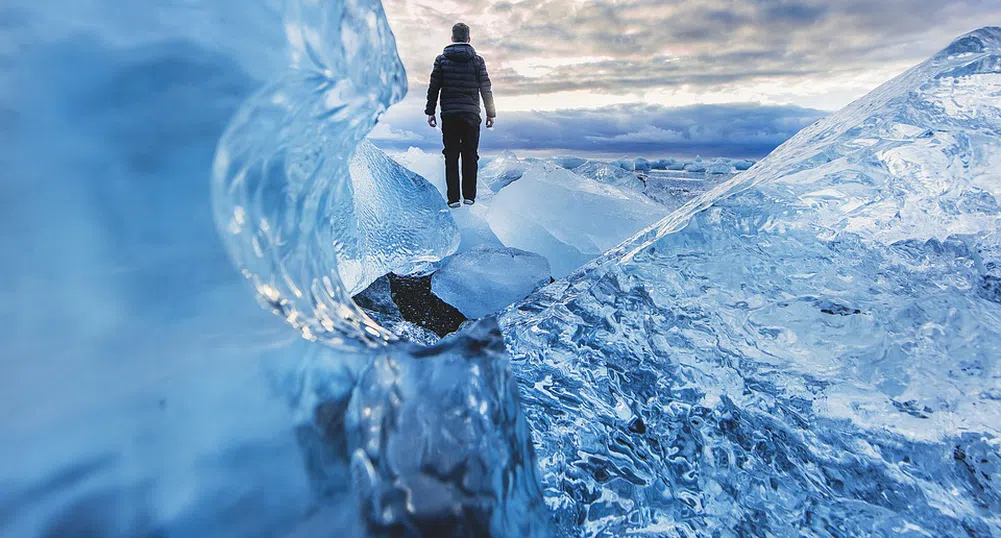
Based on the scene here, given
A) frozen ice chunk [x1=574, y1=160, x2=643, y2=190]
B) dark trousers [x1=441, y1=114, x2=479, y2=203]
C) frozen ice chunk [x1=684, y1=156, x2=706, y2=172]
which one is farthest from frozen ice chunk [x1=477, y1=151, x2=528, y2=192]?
frozen ice chunk [x1=684, y1=156, x2=706, y2=172]

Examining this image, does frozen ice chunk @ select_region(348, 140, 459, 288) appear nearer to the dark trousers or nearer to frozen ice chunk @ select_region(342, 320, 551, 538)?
the dark trousers

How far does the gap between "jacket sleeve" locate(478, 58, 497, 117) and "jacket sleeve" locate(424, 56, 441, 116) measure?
0.34m

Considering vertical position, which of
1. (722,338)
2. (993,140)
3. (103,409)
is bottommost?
(722,338)

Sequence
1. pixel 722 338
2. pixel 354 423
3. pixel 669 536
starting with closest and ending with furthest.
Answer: pixel 354 423 < pixel 669 536 < pixel 722 338

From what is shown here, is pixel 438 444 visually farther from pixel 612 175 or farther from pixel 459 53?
pixel 612 175

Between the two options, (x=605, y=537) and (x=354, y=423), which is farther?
(x=605, y=537)

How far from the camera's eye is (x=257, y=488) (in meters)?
0.55

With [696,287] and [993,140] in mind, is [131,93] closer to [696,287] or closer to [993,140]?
[696,287]

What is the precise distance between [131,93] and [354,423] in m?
0.43

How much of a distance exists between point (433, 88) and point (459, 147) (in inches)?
20.5

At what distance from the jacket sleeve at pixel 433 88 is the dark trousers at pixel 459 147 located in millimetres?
159

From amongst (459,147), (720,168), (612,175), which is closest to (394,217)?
(459,147)

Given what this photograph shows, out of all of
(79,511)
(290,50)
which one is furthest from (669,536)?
(290,50)

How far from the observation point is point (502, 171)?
6289 mm
